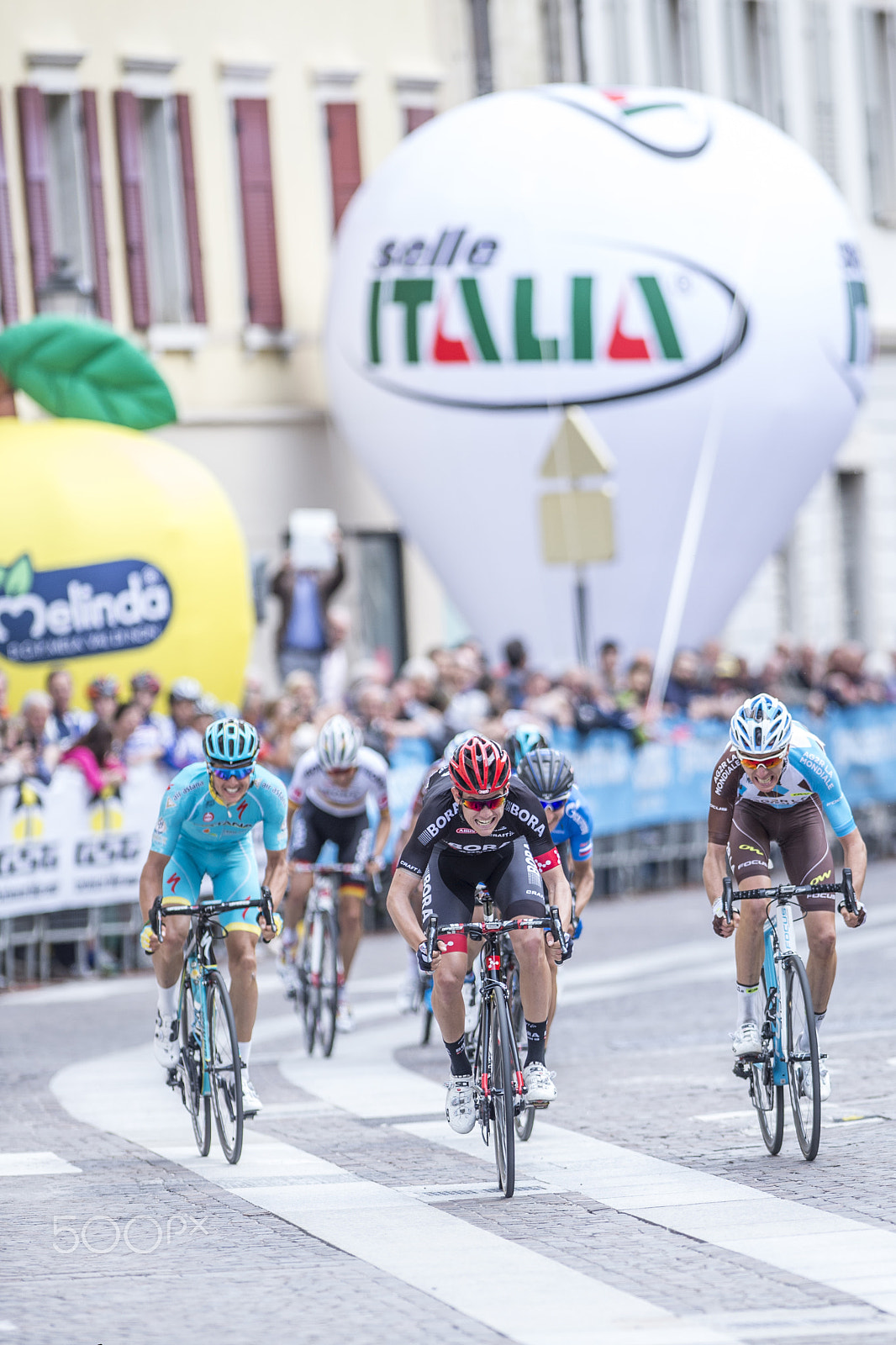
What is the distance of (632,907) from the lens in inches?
856

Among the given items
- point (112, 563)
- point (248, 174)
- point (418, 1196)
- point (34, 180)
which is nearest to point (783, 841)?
point (418, 1196)

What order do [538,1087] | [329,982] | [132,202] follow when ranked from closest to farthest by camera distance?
[538,1087], [329,982], [132,202]

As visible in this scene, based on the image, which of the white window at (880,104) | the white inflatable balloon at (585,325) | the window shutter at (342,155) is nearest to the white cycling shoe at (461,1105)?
the white inflatable balloon at (585,325)

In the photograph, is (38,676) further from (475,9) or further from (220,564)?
(475,9)

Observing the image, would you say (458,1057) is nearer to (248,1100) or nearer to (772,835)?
(248,1100)

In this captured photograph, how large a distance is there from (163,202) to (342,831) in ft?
49.2

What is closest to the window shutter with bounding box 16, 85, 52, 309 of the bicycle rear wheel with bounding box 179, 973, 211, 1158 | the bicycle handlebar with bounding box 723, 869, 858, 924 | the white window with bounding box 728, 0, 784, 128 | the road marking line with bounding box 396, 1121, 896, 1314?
the white window with bounding box 728, 0, 784, 128

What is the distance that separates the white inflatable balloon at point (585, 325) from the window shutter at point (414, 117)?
3.75m

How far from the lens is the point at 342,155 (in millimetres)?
29312

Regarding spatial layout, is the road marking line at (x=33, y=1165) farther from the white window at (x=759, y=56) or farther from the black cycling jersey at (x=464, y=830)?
the white window at (x=759, y=56)

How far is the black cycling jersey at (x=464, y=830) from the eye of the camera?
31.9 feet

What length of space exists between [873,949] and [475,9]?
54.7ft

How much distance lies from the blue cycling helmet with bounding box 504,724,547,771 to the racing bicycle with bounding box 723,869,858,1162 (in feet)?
6.89

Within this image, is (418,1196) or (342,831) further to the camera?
(342,831)
